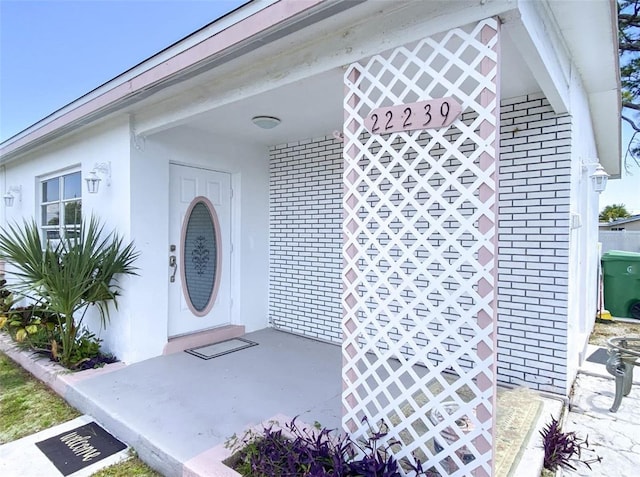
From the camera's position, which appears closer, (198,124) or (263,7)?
(263,7)

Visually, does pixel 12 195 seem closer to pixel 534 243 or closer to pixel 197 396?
pixel 197 396

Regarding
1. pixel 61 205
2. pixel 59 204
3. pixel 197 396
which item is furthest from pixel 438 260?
pixel 59 204

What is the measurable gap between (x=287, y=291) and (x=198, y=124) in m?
2.68

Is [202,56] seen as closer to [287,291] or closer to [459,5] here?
[459,5]

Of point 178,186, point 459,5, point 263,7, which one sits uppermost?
point 263,7

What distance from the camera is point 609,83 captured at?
4.05m

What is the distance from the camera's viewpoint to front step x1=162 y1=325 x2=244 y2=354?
4523 millimetres

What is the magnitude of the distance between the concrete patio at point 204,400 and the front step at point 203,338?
0.12 m

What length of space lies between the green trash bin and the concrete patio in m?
5.60

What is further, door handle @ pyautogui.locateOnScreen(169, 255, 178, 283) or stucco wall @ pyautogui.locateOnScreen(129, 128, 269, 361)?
door handle @ pyautogui.locateOnScreen(169, 255, 178, 283)

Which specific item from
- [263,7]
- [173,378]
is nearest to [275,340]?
[173,378]

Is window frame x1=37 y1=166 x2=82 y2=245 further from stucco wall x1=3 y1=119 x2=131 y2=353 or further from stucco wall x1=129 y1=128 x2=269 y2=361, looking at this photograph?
stucco wall x1=129 y1=128 x2=269 y2=361

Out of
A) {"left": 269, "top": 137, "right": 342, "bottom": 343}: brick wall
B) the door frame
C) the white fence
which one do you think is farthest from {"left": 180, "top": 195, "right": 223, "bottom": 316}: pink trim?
the white fence

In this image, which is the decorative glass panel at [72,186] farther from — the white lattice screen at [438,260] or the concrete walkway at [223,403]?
the white lattice screen at [438,260]
